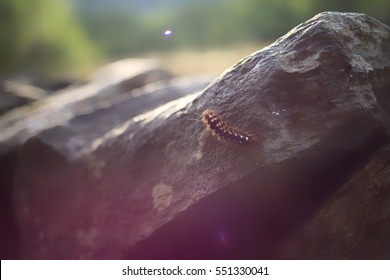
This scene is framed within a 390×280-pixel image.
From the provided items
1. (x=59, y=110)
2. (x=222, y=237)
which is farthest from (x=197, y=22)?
(x=222, y=237)

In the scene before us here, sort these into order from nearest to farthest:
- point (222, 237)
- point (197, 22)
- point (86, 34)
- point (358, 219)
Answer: point (358, 219) < point (222, 237) < point (86, 34) < point (197, 22)

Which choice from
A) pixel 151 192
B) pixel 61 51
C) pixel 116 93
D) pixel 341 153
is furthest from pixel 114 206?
pixel 61 51

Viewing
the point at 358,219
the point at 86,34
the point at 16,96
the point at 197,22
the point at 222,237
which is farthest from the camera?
the point at 197,22

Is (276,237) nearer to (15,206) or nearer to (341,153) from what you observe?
(341,153)

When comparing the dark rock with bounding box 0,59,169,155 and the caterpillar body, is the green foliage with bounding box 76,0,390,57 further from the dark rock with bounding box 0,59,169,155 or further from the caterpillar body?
the caterpillar body

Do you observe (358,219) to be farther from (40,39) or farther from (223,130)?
(40,39)
